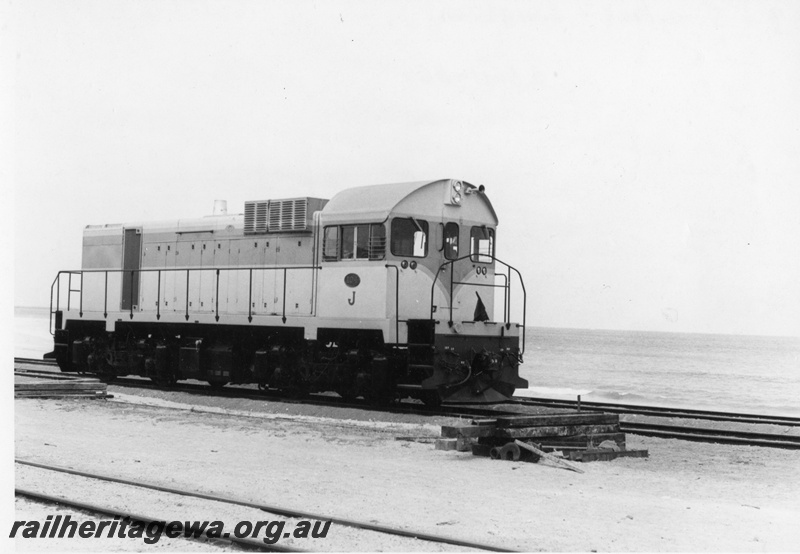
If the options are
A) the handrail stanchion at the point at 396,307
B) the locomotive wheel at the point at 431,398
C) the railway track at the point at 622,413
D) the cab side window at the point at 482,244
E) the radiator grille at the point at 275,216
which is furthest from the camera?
the radiator grille at the point at 275,216

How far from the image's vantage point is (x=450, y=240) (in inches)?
530

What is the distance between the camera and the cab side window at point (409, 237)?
41.9ft

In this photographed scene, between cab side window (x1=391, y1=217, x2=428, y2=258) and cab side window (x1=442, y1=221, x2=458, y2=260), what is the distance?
41cm

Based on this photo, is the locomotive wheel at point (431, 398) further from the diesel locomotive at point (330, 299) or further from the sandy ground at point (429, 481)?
the sandy ground at point (429, 481)

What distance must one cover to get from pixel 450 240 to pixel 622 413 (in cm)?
375

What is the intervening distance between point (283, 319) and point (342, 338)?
1186mm

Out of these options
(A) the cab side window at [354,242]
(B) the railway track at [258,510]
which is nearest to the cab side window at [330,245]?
(A) the cab side window at [354,242]

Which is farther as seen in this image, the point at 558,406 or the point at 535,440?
the point at 558,406

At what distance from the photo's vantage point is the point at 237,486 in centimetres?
727

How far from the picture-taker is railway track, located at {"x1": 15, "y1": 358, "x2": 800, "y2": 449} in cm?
1083

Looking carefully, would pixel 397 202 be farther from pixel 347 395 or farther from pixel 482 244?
pixel 347 395

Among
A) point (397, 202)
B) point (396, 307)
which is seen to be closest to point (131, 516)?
point (396, 307)

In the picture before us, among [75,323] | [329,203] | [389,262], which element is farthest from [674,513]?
[75,323]

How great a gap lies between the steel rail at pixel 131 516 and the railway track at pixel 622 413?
625 cm
